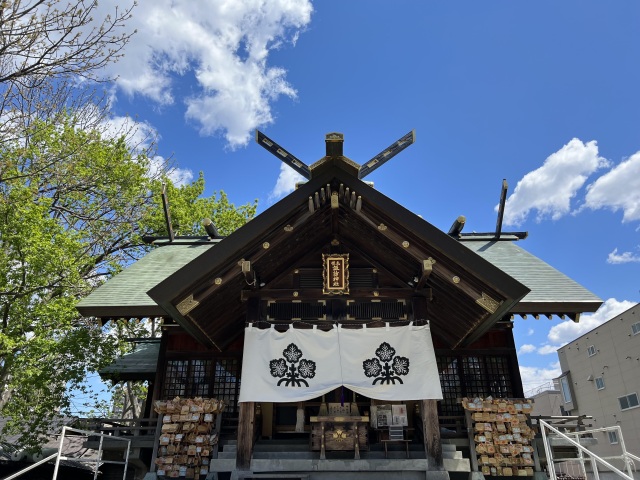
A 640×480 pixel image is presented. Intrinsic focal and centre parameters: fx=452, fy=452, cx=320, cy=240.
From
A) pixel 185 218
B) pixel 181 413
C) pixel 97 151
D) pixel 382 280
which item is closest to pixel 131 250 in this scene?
pixel 185 218

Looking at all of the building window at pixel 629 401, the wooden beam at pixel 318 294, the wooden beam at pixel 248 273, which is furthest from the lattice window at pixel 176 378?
the building window at pixel 629 401

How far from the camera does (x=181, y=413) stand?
863cm

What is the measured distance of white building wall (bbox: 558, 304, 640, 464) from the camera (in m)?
22.4

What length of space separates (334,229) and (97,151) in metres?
11.4

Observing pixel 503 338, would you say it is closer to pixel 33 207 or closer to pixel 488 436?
pixel 488 436

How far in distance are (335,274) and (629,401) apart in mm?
22014

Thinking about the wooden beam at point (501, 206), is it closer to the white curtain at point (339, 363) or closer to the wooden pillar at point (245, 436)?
the white curtain at point (339, 363)

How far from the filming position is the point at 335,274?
8.55 metres

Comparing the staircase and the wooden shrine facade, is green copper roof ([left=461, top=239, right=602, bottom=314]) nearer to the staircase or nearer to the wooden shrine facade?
the wooden shrine facade

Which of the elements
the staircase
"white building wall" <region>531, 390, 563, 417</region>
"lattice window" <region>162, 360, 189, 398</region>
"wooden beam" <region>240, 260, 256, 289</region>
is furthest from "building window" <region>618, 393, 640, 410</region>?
"wooden beam" <region>240, 260, 256, 289</region>

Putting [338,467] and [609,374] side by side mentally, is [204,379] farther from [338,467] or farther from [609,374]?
[609,374]

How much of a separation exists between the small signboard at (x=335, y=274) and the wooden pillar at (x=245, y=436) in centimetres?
246

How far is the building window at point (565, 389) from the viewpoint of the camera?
Result: 94.2ft

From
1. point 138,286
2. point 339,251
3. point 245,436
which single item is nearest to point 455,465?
point 245,436
